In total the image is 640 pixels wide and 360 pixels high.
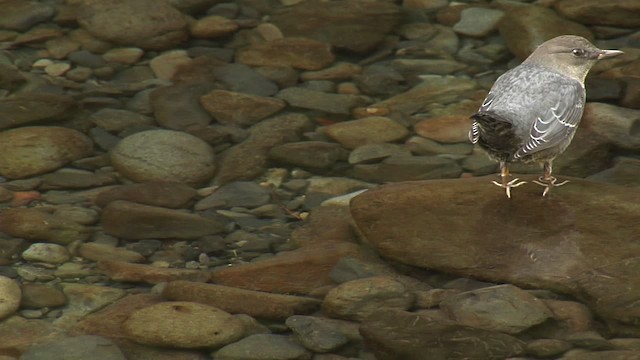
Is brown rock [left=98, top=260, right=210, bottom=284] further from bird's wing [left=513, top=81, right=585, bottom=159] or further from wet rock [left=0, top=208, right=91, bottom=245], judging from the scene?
bird's wing [left=513, top=81, right=585, bottom=159]

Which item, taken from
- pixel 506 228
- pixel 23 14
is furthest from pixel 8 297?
Result: pixel 23 14

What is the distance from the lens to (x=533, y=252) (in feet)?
19.7

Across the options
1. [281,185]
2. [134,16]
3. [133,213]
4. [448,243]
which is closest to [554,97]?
[448,243]

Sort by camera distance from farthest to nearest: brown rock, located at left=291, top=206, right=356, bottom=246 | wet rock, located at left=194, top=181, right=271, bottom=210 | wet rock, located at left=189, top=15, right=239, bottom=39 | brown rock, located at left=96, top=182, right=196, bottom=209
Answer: wet rock, located at left=189, top=15, right=239, bottom=39
wet rock, located at left=194, top=181, right=271, bottom=210
brown rock, located at left=96, top=182, right=196, bottom=209
brown rock, located at left=291, top=206, right=356, bottom=246

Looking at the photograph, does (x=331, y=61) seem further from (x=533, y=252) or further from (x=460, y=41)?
(x=533, y=252)

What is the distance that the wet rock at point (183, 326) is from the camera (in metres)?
5.52

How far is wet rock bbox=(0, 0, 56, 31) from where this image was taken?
9.29 metres

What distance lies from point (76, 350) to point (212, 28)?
13.7 feet

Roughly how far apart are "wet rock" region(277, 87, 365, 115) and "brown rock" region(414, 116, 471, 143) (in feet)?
1.76

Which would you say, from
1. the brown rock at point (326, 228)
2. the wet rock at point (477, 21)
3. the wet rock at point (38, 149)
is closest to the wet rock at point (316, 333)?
the brown rock at point (326, 228)

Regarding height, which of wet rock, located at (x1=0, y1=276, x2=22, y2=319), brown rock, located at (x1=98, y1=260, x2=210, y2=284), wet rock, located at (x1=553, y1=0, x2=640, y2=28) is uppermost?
wet rock, located at (x1=553, y1=0, x2=640, y2=28)

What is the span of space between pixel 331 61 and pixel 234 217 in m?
Result: 2.20

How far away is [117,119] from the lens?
7.96m

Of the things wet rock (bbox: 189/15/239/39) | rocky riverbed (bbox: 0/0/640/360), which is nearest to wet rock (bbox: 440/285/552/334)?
rocky riverbed (bbox: 0/0/640/360)
